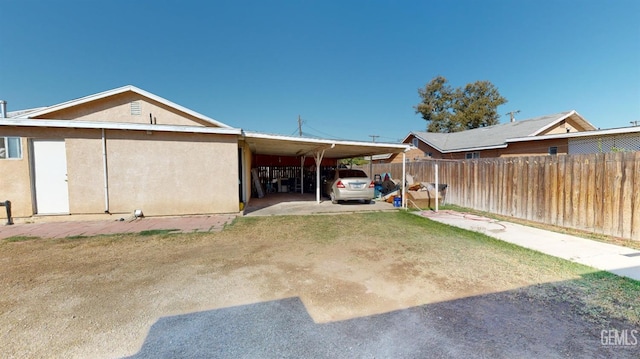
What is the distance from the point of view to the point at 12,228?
639 centimetres

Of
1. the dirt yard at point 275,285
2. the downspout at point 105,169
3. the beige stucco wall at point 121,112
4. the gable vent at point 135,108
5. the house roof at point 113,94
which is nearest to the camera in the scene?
the dirt yard at point 275,285

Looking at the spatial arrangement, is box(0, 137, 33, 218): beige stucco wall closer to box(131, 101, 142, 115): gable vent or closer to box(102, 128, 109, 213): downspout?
box(102, 128, 109, 213): downspout

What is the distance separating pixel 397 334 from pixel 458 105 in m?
38.3

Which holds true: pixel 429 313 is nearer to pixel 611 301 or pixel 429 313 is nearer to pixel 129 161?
pixel 611 301

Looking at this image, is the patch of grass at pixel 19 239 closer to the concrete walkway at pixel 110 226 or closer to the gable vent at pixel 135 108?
the concrete walkway at pixel 110 226

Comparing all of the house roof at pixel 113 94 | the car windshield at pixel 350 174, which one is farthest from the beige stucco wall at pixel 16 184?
the car windshield at pixel 350 174

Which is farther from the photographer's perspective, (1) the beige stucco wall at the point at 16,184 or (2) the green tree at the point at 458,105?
(2) the green tree at the point at 458,105

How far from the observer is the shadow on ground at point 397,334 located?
209cm

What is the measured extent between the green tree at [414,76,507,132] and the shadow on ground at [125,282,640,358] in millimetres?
35494

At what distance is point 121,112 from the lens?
8.89m

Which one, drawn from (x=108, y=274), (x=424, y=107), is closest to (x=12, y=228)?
(x=108, y=274)

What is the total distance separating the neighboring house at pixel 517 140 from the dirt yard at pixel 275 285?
498 inches

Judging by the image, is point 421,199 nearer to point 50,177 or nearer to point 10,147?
point 50,177

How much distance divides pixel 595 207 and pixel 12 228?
13.6 m
